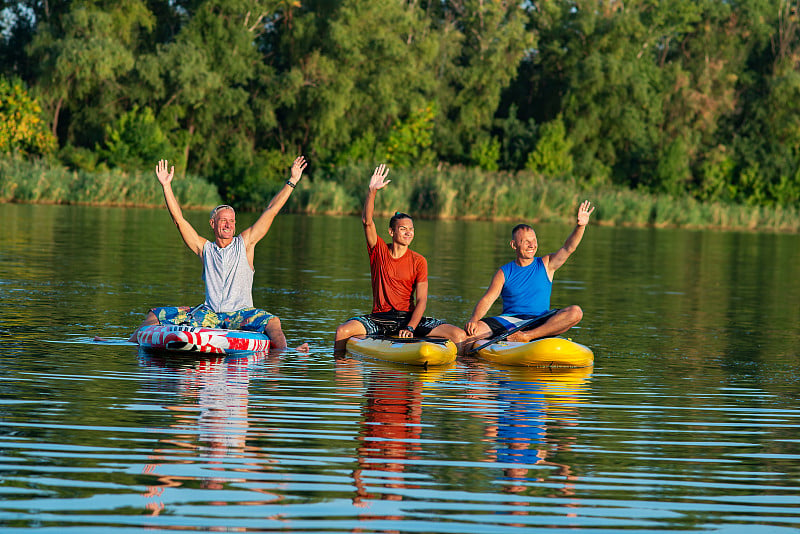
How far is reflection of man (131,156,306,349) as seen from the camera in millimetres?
11242

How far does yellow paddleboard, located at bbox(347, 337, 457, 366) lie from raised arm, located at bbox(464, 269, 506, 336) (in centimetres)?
51

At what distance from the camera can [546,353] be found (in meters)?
11.4

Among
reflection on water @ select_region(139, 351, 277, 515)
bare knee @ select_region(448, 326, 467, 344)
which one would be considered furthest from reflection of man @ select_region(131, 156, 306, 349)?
bare knee @ select_region(448, 326, 467, 344)

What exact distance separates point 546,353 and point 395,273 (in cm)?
167

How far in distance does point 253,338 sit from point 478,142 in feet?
191

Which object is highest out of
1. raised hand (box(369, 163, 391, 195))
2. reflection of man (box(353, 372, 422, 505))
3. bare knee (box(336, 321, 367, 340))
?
raised hand (box(369, 163, 391, 195))

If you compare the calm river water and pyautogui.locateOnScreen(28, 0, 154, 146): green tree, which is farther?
pyautogui.locateOnScreen(28, 0, 154, 146): green tree

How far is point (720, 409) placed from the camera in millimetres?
9172

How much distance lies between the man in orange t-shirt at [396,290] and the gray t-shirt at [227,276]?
1.08 metres

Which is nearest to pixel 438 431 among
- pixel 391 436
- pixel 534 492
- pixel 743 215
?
pixel 391 436

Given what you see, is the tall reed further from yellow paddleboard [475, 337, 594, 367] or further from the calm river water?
yellow paddleboard [475, 337, 594, 367]

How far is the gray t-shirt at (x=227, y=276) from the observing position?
37.4 feet

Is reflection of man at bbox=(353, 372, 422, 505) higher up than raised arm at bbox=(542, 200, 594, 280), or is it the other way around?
raised arm at bbox=(542, 200, 594, 280)

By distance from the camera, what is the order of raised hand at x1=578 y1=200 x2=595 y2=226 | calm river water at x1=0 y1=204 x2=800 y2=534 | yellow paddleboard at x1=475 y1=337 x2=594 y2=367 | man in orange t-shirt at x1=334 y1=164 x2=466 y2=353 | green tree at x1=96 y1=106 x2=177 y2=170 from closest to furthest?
calm river water at x1=0 y1=204 x2=800 y2=534, yellow paddleboard at x1=475 y1=337 x2=594 y2=367, raised hand at x1=578 y1=200 x2=595 y2=226, man in orange t-shirt at x1=334 y1=164 x2=466 y2=353, green tree at x1=96 y1=106 x2=177 y2=170
